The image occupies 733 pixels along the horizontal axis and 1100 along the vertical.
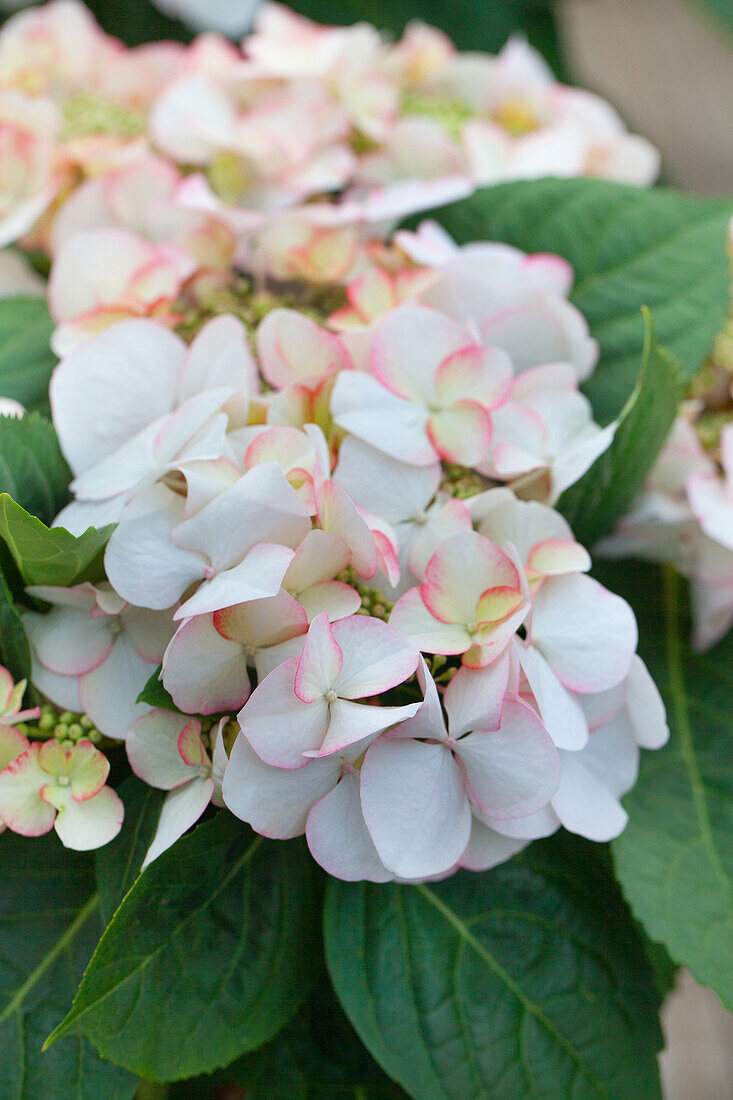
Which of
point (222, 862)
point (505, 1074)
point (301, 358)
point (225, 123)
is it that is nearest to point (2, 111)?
point (225, 123)

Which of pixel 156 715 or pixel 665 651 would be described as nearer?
pixel 156 715

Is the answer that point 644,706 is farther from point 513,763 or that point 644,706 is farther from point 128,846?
point 128,846

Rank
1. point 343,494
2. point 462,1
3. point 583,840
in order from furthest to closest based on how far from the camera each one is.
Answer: point 462,1 < point 583,840 < point 343,494

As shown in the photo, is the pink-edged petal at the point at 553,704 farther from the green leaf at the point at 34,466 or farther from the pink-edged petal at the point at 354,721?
the green leaf at the point at 34,466

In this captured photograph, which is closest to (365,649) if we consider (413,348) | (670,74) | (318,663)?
(318,663)

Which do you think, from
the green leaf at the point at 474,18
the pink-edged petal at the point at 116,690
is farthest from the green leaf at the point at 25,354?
the green leaf at the point at 474,18

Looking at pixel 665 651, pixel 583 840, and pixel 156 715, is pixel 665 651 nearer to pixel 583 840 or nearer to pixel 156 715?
pixel 583 840
